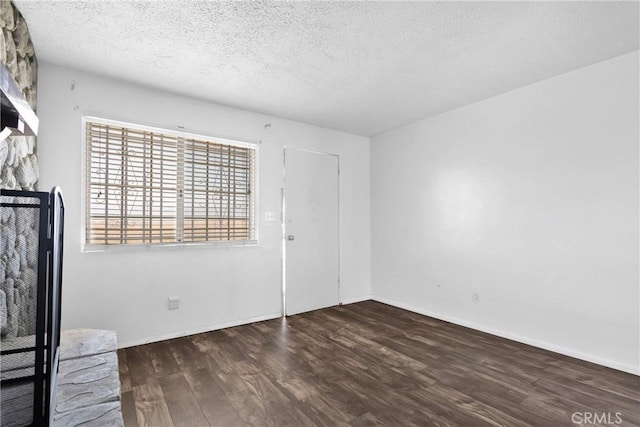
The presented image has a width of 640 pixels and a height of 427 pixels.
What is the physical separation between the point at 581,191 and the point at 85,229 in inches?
174

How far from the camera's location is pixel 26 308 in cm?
106

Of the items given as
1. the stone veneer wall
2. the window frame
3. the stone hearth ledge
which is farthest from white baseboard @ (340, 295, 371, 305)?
the stone veneer wall

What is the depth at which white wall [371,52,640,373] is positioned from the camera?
2551mm

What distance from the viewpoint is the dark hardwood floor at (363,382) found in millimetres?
1938

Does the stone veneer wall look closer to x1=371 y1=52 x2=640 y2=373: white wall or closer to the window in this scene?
the window

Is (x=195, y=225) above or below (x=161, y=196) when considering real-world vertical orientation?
below

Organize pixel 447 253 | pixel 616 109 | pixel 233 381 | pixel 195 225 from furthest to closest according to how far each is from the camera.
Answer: pixel 447 253, pixel 195 225, pixel 616 109, pixel 233 381

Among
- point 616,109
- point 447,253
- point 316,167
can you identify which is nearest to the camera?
point 616,109

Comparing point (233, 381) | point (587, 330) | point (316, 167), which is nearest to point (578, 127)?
point (587, 330)

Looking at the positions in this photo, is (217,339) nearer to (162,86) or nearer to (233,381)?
(233,381)

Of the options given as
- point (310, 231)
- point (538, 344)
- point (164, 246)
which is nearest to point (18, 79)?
point (164, 246)

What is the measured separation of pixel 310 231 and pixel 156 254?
1902mm

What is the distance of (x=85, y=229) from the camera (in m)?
2.80

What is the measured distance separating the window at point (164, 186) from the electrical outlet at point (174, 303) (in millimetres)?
590
